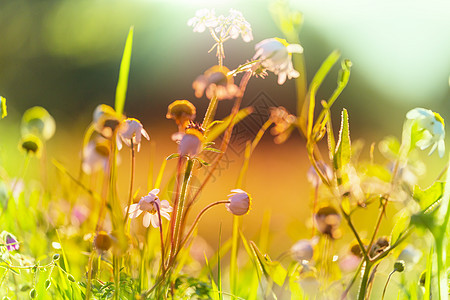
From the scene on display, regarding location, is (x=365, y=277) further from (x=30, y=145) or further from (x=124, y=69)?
(x=30, y=145)

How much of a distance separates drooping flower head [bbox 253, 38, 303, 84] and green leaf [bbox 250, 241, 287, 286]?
21 cm

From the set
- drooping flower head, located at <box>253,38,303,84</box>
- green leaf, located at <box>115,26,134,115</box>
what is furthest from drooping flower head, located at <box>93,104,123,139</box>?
drooping flower head, located at <box>253,38,303,84</box>

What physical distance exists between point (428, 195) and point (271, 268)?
0.66ft

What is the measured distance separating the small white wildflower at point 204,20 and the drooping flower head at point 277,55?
0.23 feet

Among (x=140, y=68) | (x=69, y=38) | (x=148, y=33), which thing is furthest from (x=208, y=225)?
(x=69, y=38)

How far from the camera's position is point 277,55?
0.56 metres

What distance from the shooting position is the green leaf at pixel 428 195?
0.51m

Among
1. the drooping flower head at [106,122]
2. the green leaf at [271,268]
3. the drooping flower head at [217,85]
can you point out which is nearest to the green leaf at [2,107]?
the drooping flower head at [106,122]

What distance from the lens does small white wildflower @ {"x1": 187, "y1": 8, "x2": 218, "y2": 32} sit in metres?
0.59

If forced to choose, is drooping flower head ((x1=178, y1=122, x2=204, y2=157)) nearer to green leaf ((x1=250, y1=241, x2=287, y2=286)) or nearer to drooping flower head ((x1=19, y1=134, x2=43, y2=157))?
green leaf ((x1=250, y1=241, x2=287, y2=286))

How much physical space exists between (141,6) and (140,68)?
3.58 feet

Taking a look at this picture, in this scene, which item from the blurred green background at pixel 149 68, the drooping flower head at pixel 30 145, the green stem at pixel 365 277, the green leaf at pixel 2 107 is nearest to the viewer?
the green stem at pixel 365 277

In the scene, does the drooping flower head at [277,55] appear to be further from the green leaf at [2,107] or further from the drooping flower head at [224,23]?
the green leaf at [2,107]

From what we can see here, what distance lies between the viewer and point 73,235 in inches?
33.3
